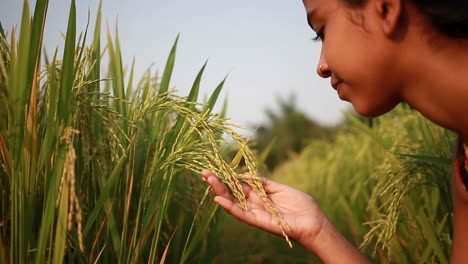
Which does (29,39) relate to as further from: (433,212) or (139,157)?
(433,212)

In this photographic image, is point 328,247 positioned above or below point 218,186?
below

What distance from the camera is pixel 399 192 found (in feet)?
5.14

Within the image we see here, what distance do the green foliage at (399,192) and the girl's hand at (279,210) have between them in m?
0.33

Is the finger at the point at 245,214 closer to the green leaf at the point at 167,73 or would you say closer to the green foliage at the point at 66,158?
the green foliage at the point at 66,158

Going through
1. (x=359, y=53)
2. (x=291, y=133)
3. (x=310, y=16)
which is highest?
(x=310, y=16)

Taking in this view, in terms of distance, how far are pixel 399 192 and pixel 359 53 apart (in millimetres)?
678

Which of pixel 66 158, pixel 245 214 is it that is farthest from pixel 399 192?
pixel 66 158

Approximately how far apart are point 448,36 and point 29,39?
1.06 m

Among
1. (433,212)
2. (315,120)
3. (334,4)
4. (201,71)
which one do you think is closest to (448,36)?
(334,4)

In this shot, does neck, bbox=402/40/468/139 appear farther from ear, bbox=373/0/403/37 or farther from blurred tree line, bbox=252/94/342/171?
blurred tree line, bbox=252/94/342/171

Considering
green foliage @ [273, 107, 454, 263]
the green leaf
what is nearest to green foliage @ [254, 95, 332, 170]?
green foliage @ [273, 107, 454, 263]

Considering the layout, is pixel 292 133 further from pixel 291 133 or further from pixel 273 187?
pixel 273 187

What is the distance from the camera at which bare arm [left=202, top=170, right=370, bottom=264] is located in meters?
1.25

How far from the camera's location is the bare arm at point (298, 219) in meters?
1.25
